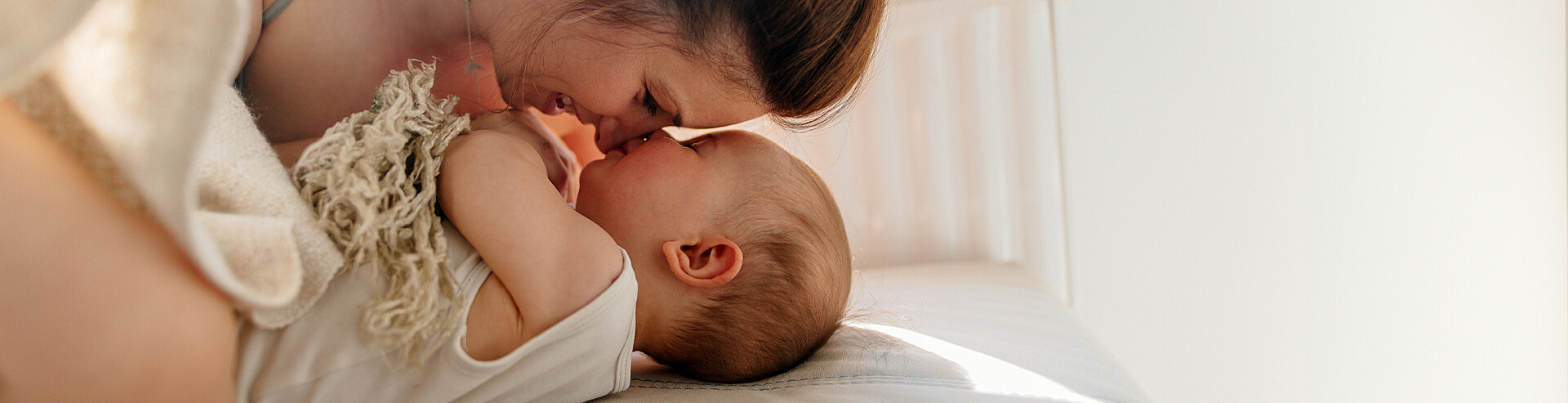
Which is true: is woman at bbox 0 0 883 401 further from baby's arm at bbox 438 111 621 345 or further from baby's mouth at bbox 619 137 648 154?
baby's arm at bbox 438 111 621 345

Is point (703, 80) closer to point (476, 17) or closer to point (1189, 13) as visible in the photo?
point (476, 17)

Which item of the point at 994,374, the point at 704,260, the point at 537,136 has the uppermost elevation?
the point at 537,136

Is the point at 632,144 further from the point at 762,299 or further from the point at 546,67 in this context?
the point at 762,299

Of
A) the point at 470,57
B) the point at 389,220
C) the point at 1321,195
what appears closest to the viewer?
the point at 389,220

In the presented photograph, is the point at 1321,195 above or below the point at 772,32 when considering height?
below

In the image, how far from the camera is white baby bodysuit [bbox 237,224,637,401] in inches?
20.1

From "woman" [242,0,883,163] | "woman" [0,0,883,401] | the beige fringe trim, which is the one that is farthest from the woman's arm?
"woman" [242,0,883,163]

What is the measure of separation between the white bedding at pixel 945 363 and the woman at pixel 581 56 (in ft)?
0.88

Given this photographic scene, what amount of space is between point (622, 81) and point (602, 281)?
243 millimetres

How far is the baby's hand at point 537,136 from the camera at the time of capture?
0.73 metres

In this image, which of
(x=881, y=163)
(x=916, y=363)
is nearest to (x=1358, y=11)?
(x=881, y=163)

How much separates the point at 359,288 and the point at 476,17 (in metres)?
0.37

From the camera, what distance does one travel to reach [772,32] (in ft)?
2.39

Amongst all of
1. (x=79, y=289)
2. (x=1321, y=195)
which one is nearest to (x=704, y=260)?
(x=79, y=289)
